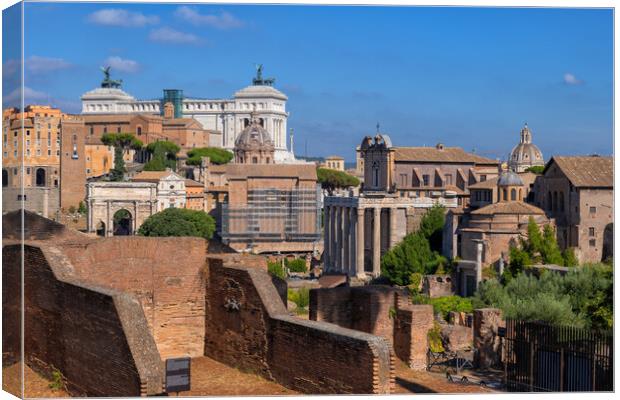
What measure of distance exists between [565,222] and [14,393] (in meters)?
27.2

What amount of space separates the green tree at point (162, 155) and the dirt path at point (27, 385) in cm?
6243

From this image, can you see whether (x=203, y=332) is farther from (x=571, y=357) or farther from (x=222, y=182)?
(x=222, y=182)

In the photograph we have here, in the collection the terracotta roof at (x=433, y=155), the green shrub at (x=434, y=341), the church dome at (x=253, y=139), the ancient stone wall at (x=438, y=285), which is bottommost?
the ancient stone wall at (x=438, y=285)

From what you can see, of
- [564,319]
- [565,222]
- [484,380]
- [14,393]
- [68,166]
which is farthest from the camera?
[68,166]

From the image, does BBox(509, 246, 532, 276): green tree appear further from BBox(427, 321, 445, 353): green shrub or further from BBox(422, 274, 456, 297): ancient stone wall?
BBox(427, 321, 445, 353): green shrub

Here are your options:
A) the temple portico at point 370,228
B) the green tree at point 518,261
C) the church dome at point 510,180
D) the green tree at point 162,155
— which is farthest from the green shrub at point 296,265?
the green tree at point 162,155

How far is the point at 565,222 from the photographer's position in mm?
34594

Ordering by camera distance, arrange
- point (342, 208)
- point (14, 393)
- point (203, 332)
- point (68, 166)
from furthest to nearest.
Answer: point (68, 166) → point (342, 208) → point (203, 332) → point (14, 393)

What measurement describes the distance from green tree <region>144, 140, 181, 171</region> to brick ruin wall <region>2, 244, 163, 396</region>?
61985mm

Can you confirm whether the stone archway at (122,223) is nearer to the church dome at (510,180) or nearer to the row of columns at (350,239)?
the row of columns at (350,239)

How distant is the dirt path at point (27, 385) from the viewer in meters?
9.60

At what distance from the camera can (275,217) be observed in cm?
5850

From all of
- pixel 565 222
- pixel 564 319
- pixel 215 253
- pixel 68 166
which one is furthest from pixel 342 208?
pixel 215 253

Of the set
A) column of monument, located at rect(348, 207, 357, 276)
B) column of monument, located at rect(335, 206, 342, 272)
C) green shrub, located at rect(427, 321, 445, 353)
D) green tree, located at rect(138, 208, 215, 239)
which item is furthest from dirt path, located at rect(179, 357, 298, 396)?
green tree, located at rect(138, 208, 215, 239)
